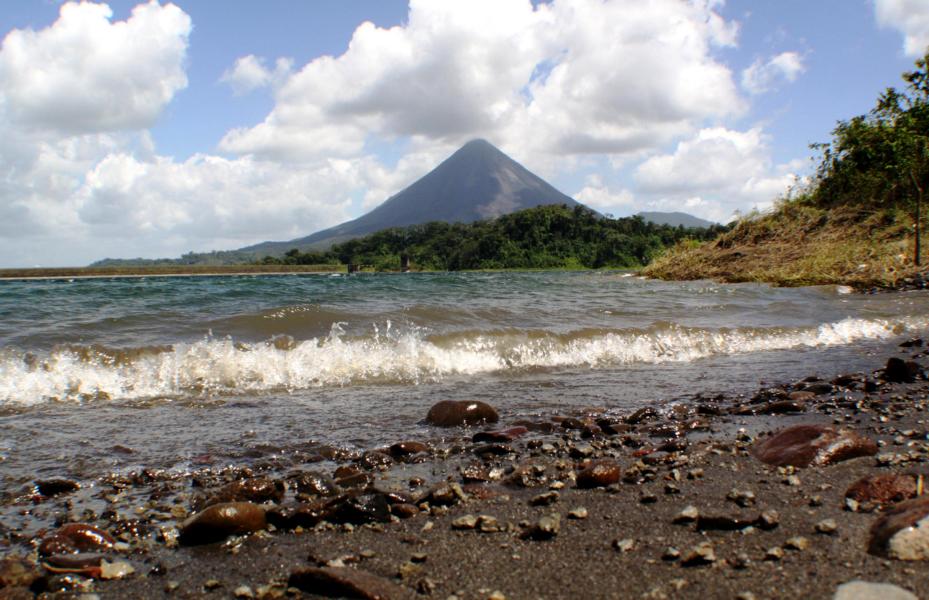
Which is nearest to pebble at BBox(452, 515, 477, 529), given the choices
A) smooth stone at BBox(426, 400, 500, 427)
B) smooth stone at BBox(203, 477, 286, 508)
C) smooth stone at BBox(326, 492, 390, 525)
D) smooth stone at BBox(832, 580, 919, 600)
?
smooth stone at BBox(326, 492, 390, 525)

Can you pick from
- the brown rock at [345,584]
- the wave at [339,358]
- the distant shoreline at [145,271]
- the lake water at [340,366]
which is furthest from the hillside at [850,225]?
the distant shoreline at [145,271]

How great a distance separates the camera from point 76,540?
270cm

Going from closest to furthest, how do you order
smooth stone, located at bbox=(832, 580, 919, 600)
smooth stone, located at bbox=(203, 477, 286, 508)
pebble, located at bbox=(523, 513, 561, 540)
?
smooth stone, located at bbox=(832, 580, 919, 600) < pebble, located at bbox=(523, 513, 561, 540) < smooth stone, located at bbox=(203, 477, 286, 508)

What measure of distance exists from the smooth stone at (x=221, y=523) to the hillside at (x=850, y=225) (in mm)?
18538

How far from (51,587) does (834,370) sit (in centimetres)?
793

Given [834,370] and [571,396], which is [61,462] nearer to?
[571,396]

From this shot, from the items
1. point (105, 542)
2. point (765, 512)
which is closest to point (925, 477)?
point (765, 512)

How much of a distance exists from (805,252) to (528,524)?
22786 mm

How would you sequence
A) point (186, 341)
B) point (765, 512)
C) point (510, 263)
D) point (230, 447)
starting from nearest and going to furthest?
point (765, 512) < point (230, 447) < point (186, 341) < point (510, 263)

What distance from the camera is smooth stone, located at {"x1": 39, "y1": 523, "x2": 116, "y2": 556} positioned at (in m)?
2.65

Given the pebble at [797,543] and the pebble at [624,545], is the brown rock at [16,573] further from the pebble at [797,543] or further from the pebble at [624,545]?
the pebble at [797,543]

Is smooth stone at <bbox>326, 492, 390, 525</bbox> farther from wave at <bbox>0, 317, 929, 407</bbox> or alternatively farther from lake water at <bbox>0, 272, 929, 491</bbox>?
wave at <bbox>0, 317, 929, 407</bbox>

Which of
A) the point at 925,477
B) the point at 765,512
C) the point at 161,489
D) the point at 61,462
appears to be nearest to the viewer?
the point at 765,512

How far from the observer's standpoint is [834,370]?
730 cm
